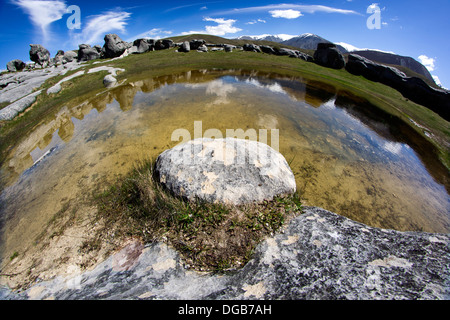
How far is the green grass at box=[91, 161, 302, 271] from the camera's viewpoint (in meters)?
3.67

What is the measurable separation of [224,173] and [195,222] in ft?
5.02

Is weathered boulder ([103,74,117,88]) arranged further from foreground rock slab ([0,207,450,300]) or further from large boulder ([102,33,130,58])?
large boulder ([102,33,130,58])

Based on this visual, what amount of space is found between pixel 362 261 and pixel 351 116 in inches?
535

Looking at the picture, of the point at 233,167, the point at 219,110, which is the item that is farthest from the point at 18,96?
the point at 233,167

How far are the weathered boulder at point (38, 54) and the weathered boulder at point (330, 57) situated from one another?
263ft

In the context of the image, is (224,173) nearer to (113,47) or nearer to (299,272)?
(299,272)

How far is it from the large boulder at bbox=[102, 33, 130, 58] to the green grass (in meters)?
43.8

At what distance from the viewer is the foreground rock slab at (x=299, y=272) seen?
248 centimetres

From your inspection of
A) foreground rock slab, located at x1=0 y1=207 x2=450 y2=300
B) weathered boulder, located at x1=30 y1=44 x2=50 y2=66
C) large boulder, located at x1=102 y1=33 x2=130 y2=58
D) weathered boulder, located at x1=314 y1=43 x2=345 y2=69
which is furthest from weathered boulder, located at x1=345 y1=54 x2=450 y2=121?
weathered boulder, located at x1=30 y1=44 x2=50 y2=66

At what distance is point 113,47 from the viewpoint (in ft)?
120

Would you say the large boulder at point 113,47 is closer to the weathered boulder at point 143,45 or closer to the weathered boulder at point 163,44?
the weathered boulder at point 143,45

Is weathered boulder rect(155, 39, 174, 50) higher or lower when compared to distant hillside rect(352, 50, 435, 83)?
lower

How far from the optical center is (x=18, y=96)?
14.5 meters

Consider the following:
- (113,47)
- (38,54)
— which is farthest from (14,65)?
(113,47)
